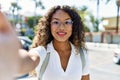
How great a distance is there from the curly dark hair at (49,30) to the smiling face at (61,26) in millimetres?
40

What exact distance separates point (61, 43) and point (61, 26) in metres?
0.15

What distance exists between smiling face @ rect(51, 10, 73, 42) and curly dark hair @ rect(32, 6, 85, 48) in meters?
0.04

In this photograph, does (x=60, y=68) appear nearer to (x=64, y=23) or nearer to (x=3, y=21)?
(x=64, y=23)

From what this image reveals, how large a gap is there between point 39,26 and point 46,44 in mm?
177

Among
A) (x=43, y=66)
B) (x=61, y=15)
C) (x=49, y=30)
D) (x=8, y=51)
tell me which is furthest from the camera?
(x=49, y=30)

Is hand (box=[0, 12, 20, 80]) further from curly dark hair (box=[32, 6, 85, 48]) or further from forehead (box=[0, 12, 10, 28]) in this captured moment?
curly dark hair (box=[32, 6, 85, 48])

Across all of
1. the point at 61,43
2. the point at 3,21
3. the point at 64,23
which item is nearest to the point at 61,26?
the point at 64,23

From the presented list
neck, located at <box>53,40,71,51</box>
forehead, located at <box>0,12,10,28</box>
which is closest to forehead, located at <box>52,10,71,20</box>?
neck, located at <box>53,40,71,51</box>

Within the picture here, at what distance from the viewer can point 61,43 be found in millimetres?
1654

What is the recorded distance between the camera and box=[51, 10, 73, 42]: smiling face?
153 centimetres

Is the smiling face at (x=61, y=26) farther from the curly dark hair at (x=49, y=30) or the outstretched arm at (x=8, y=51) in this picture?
the outstretched arm at (x=8, y=51)

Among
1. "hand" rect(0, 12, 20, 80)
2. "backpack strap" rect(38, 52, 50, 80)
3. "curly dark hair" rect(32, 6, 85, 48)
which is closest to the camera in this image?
"hand" rect(0, 12, 20, 80)

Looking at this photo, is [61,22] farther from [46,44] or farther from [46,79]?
[46,79]

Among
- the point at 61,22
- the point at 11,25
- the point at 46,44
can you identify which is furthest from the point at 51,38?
the point at 11,25
